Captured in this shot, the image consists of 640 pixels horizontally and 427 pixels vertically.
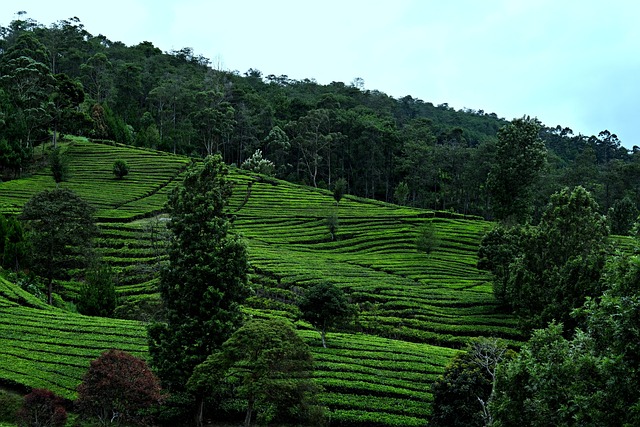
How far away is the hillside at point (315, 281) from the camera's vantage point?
26.2m

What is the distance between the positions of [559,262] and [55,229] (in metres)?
34.2

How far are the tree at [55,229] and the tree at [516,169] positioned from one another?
42.9 m

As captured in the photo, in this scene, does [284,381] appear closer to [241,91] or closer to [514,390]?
[514,390]

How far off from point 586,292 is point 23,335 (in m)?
31.8

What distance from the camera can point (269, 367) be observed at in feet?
65.0

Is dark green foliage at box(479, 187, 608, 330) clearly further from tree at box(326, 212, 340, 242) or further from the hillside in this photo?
tree at box(326, 212, 340, 242)

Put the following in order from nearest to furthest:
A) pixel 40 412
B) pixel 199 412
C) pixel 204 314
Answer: pixel 40 412 → pixel 199 412 → pixel 204 314

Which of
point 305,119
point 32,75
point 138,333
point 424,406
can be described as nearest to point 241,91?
point 305,119

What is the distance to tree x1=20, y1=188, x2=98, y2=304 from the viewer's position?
124 feet

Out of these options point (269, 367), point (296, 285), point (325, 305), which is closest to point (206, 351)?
point (269, 367)

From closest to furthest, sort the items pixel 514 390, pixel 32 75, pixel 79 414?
1. pixel 514 390
2. pixel 79 414
3. pixel 32 75

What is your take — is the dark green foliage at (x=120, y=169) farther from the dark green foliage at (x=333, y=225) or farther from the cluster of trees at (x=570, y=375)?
the cluster of trees at (x=570, y=375)

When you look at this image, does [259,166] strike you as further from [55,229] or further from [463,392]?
[463,392]

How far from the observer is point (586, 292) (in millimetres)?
31281
